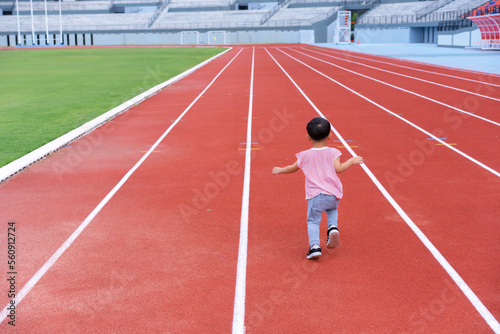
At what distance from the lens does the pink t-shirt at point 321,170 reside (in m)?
4.82

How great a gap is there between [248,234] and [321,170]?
42.7 inches

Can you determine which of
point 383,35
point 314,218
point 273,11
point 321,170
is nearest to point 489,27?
point 383,35

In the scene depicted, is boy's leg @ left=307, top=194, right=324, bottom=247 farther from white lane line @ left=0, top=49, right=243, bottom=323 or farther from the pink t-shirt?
white lane line @ left=0, top=49, right=243, bottom=323

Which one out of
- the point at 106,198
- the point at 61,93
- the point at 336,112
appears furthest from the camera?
the point at 61,93

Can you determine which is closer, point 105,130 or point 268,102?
point 105,130

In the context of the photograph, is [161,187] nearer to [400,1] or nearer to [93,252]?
[93,252]

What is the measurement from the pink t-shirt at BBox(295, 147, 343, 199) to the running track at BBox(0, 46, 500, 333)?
1.92 feet

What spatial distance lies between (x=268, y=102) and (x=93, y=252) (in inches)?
424

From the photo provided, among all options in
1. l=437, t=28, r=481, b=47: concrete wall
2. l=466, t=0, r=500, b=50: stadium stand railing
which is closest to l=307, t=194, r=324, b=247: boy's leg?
l=466, t=0, r=500, b=50: stadium stand railing

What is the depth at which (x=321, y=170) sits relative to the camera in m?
4.86

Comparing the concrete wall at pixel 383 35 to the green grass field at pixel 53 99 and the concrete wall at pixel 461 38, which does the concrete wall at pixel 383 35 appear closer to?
the concrete wall at pixel 461 38

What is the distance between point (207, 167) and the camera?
8.22m

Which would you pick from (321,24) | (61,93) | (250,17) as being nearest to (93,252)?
(61,93)

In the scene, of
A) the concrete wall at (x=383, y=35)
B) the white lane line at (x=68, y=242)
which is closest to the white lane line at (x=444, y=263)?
the white lane line at (x=68, y=242)
